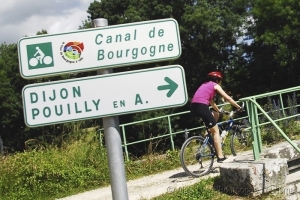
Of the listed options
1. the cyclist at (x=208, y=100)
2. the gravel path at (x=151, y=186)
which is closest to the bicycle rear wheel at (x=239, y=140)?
the gravel path at (x=151, y=186)

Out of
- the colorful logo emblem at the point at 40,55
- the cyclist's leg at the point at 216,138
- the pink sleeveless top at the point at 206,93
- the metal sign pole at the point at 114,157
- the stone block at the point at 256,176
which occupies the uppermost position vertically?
the colorful logo emblem at the point at 40,55

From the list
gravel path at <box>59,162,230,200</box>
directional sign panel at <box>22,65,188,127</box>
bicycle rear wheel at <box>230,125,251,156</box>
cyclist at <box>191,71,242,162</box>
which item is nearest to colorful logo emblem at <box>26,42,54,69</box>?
directional sign panel at <box>22,65,188,127</box>

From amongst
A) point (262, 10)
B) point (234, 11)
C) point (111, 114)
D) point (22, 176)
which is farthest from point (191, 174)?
point (234, 11)

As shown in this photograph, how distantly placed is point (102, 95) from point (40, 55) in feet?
1.39

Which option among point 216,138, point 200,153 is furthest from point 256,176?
point 200,153

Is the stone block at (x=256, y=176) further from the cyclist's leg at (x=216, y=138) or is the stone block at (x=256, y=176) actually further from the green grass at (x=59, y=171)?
the green grass at (x=59, y=171)

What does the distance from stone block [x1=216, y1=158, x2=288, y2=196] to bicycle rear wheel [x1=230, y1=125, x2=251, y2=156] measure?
198 cm

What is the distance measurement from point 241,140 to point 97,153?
8.61 ft

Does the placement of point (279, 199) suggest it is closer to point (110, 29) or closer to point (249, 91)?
point (110, 29)

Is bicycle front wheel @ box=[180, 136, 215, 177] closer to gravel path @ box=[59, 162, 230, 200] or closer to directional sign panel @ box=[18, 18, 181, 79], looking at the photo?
gravel path @ box=[59, 162, 230, 200]

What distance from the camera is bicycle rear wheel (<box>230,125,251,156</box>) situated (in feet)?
24.3

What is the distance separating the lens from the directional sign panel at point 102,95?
2.42 m

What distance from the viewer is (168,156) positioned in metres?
7.93

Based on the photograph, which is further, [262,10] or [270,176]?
[262,10]
